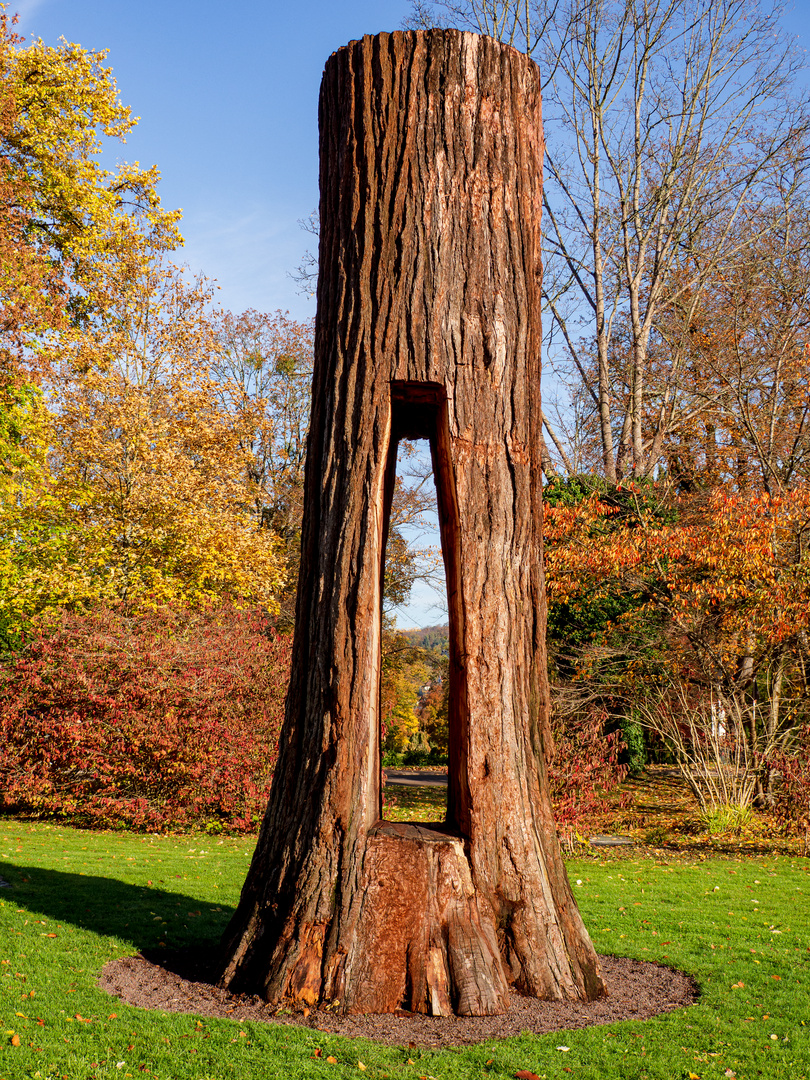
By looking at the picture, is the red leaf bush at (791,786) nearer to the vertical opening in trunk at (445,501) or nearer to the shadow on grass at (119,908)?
the shadow on grass at (119,908)

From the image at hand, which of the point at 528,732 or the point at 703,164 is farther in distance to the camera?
the point at 703,164

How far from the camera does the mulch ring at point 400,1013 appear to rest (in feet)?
11.3

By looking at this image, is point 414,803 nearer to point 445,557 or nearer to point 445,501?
point 445,557

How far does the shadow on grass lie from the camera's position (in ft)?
16.8

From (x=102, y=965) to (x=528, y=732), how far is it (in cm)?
263

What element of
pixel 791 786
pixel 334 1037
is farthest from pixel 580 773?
pixel 334 1037

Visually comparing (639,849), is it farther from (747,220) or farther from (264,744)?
(747,220)

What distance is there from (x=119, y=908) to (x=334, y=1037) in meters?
3.22

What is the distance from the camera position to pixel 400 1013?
360 centimetres

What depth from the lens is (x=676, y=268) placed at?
21.3 metres

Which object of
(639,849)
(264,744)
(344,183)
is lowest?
(639,849)

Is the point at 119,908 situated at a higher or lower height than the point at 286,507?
lower

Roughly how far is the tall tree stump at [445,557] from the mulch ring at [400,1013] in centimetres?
8

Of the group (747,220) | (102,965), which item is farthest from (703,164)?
(102,965)
